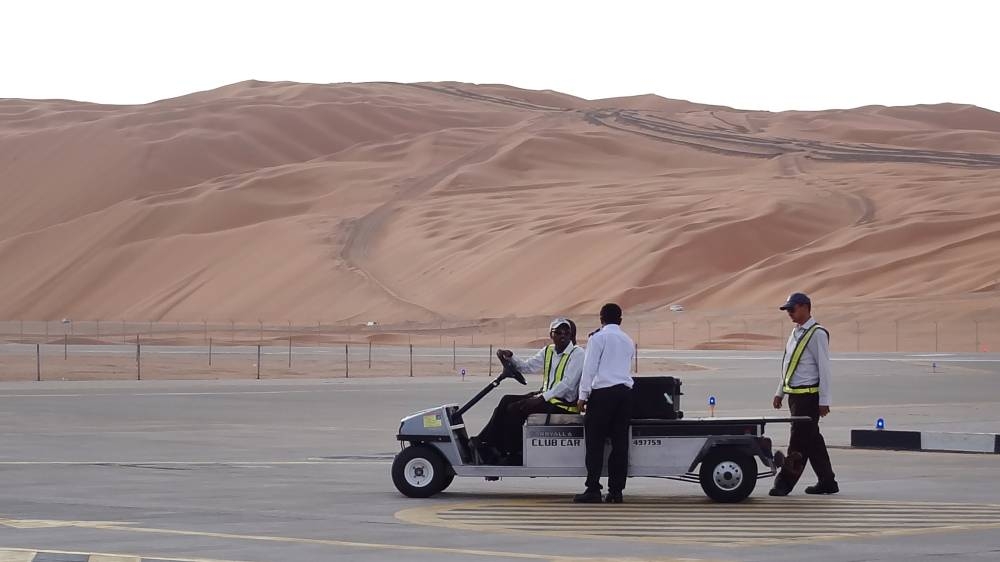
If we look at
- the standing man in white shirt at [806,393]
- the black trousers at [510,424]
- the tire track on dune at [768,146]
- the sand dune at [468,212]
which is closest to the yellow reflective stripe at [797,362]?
the standing man in white shirt at [806,393]

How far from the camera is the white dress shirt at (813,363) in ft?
48.4

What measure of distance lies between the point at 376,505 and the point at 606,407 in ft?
6.66

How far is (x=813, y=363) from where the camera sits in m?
14.9

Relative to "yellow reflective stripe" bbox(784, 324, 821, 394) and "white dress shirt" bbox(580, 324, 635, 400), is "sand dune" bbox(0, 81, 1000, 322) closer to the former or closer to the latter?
"yellow reflective stripe" bbox(784, 324, 821, 394)

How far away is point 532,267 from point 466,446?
8574 cm

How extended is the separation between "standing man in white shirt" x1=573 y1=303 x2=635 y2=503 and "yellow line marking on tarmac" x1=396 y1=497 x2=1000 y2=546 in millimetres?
249

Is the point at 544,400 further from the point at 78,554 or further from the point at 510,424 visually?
the point at 78,554

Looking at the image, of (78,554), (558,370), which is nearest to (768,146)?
(558,370)

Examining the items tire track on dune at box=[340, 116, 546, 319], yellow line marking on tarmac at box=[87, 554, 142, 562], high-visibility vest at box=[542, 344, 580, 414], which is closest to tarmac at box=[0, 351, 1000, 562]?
yellow line marking on tarmac at box=[87, 554, 142, 562]

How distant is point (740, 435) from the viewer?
14141 mm

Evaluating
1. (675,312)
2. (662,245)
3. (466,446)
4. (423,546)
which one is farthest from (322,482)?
(662,245)

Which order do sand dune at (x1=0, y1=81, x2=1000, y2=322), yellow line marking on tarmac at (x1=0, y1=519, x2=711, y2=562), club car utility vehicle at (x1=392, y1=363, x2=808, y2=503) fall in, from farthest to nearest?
1. sand dune at (x1=0, y1=81, x2=1000, y2=322)
2. club car utility vehicle at (x1=392, y1=363, x2=808, y2=503)
3. yellow line marking on tarmac at (x1=0, y1=519, x2=711, y2=562)

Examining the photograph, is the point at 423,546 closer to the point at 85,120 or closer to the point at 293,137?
the point at 293,137

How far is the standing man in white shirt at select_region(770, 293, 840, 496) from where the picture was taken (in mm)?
14445
